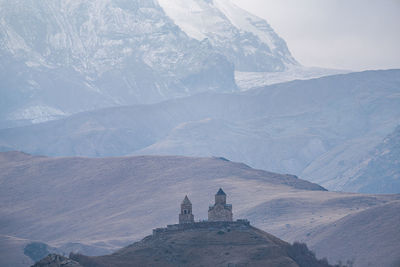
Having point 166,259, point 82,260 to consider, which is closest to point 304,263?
point 166,259

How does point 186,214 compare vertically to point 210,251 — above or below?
above

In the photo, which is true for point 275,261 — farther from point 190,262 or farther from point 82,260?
point 82,260

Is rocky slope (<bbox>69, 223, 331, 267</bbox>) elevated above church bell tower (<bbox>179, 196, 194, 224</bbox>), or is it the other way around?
church bell tower (<bbox>179, 196, 194, 224</bbox>)

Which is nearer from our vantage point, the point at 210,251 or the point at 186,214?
the point at 210,251

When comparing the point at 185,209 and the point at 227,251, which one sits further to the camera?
the point at 185,209

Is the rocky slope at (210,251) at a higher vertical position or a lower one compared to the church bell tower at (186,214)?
lower

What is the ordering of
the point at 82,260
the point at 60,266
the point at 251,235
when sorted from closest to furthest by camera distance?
the point at 60,266, the point at 82,260, the point at 251,235

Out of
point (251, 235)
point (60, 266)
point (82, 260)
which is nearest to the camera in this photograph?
point (60, 266)

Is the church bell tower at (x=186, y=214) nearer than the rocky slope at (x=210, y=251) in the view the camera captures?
No

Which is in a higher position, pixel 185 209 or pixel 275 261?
pixel 185 209

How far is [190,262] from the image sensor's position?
18250 cm

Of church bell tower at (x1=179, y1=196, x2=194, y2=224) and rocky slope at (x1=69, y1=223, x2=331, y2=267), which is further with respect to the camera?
church bell tower at (x1=179, y1=196, x2=194, y2=224)

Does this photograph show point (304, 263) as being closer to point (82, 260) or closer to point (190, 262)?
point (190, 262)

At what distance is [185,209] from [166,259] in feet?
56.8
